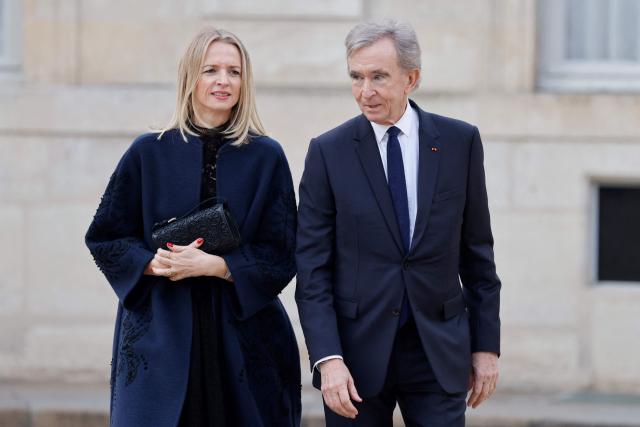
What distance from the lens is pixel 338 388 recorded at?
4.55 m

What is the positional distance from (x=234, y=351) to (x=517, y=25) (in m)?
4.19

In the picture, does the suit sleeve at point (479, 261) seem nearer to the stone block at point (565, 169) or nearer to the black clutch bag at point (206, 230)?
the black clutch bag at point (206, 230)

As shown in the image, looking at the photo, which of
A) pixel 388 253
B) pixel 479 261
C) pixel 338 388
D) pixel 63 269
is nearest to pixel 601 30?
pixel 63 269

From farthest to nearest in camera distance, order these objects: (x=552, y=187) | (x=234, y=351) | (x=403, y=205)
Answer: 1. (x=552, y=187)
2. (x=234, y=351)
3. (x=403, y=205)

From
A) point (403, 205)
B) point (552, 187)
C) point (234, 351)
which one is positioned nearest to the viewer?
point (403, 205)

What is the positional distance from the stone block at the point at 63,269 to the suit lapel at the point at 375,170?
4221 mm

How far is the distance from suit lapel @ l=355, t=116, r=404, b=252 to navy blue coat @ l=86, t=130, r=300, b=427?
0.45m

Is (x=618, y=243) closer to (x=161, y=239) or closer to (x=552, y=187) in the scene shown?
(x=552, y=187)

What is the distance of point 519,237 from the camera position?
863 cm

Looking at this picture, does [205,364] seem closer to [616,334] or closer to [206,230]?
[206,230]

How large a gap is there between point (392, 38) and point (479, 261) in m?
0.77

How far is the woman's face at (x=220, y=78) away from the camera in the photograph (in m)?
5.02

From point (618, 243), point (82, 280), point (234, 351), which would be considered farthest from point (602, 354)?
point (234, 351)

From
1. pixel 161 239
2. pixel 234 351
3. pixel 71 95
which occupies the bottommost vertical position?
pixel 234 351
